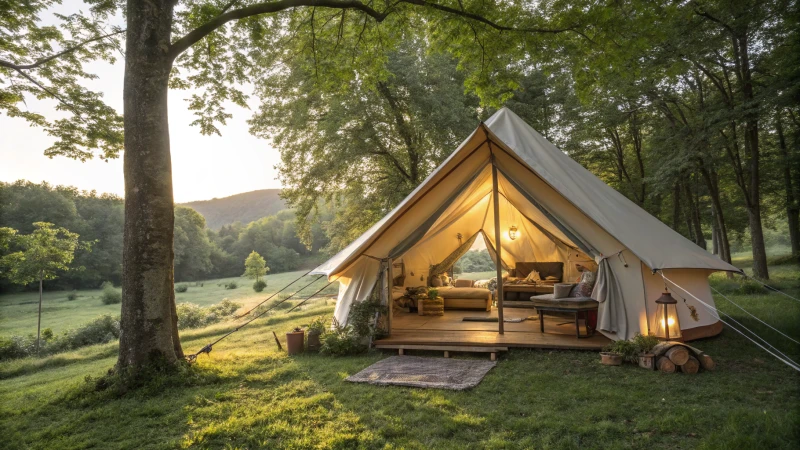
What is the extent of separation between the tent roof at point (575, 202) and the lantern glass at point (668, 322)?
61 centimetres

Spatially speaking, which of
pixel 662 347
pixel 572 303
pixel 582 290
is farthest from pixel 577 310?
pixel 662 347

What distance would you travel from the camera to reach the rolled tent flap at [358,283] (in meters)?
6.64

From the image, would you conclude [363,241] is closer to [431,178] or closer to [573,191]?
[431,178]

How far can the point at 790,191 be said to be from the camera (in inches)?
573

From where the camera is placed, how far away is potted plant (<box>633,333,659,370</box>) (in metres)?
4.65

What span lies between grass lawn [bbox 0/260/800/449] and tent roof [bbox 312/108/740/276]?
51.1 inches

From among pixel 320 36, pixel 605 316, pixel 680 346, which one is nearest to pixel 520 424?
pixel 680 346

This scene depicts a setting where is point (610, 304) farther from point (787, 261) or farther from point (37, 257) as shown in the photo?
point (787, 261)

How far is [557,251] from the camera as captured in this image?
10688mm

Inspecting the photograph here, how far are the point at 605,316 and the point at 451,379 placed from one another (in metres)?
2.52

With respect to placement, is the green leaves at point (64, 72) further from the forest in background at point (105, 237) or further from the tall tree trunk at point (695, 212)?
the tall tree trunk at point (695, 212)

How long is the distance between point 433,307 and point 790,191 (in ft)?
47.8

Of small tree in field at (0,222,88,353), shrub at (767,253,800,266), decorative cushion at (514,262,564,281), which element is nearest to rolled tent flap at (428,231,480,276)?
decorative cushion at (514,262,564,281)

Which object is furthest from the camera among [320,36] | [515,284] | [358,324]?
[515,284]
